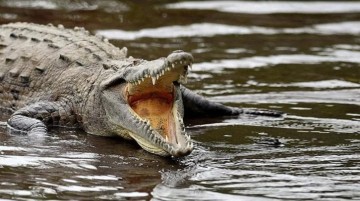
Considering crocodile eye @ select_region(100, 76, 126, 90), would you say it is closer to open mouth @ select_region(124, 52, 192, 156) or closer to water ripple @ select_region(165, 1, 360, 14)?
open mouth @ select_region(124, 52, 192, 156)

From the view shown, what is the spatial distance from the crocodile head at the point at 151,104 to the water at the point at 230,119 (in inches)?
5.1

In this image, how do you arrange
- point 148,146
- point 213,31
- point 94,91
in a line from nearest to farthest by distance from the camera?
point 148,146 < point 94,91 < point 213,31

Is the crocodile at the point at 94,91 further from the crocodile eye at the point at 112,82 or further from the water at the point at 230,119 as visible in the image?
the water at the point at 230,119

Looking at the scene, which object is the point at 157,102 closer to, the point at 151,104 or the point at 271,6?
the point at 151,104

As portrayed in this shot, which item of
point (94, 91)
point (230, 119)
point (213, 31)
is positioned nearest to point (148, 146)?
point (94, 91)

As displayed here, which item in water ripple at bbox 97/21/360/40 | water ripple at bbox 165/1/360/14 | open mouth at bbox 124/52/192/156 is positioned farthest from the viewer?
water ripple at bbox 165/1/360/14

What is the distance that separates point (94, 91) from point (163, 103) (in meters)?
0.97

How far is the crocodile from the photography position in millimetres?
6879

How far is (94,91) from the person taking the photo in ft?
26.1

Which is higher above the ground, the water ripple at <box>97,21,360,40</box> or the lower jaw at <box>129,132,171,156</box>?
the water ripple at <box>97,21,360,40</box>

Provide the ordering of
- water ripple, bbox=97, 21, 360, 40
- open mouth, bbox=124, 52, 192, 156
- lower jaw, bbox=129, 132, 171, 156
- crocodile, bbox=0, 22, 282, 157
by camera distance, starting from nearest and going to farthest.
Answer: open mouth, bbox=124, 52, 192, 156 → lower jaw, bbox=129, 132, 171, 156 → crocodile, bbox=0, 22, 282, 157 → water ripple, bbox=97, 21, 360, 40

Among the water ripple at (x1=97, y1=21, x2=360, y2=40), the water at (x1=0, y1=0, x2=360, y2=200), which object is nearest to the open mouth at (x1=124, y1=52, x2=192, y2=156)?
the water at (x1=0, y1=0, x2=360, y2=200)


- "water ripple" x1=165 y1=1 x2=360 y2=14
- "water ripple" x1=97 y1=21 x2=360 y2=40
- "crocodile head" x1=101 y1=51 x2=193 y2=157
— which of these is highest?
"water ripple" x1=165 y1=1 x2=360 y2=14

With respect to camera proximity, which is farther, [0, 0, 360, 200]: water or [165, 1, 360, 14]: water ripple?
[165, 1, 360, 14]: water ripple
